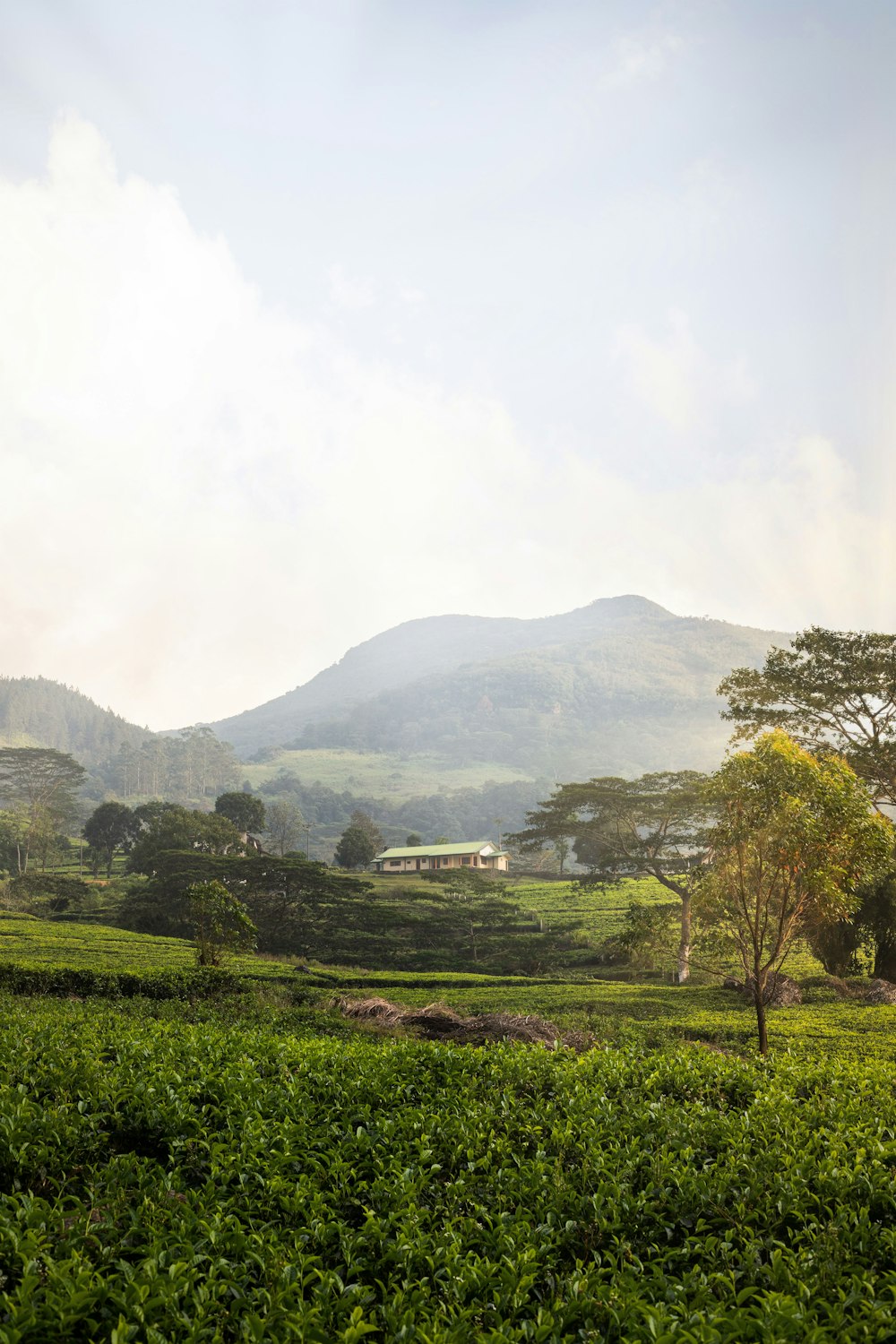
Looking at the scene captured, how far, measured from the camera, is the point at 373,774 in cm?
17662

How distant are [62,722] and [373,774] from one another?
72.9 metres

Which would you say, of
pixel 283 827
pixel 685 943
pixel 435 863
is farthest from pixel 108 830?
pixel 685 943

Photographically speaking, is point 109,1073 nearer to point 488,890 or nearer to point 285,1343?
point 285,1343

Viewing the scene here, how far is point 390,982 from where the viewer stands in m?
27.7

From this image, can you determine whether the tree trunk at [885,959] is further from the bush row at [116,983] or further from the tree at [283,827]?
the tree at [283,827]

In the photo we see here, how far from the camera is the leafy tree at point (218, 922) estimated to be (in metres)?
Result: 22.5

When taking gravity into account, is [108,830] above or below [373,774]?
below

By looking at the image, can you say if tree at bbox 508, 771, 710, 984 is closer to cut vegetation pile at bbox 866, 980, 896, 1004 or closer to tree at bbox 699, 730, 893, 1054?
cut vegetation pile at bbox 866, 980, 896, 1004

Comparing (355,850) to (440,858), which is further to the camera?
(440,858)

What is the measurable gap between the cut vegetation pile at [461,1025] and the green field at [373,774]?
127 meters

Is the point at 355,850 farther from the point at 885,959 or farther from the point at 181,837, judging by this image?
the point at 885,959

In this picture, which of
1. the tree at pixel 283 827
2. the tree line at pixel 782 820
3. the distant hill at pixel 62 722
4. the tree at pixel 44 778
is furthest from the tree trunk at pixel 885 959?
the distant hill at pixel 62 722

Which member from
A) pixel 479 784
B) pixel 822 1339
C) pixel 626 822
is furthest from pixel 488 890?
pixel 479 784

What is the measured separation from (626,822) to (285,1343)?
3489 centimetres
